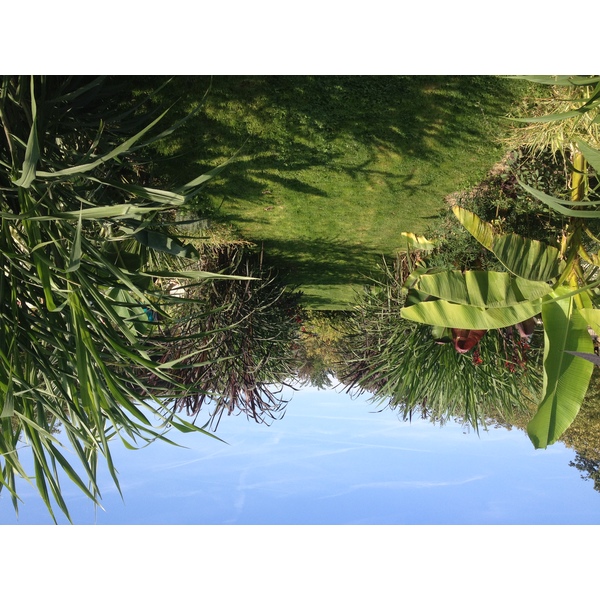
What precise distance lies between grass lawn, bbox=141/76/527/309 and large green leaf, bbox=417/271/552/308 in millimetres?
1454

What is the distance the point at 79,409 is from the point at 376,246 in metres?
3.41

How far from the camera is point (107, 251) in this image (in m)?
3.08

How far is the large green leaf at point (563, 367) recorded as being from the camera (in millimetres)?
3098

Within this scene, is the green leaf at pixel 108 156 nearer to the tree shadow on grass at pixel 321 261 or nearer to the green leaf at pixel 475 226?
the green leaf at pixel 475 226

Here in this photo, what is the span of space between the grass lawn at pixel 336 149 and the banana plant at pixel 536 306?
1.13 m

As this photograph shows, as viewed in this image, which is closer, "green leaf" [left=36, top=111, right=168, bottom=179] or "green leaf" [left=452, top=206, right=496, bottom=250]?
"green leaf" [left=36, top=111, right=168, bottom=179]

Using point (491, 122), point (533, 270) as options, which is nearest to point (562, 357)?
point (533, 270)

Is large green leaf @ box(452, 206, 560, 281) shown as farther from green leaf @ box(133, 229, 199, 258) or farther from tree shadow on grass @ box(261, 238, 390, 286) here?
tree shadow on grass @ box(261, 238, 390, 286)

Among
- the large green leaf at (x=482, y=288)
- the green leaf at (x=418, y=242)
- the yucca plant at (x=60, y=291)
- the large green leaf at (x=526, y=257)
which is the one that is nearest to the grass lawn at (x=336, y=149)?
the green leaf at (x=418, y=242)

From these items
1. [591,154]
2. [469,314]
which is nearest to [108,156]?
[591,154]

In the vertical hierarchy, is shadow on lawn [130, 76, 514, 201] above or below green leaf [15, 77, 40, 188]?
above

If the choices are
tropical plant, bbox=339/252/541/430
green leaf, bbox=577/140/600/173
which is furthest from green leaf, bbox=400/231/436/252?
green leaf, bbox=577/140/600/173

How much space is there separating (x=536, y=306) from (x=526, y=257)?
0.91ft

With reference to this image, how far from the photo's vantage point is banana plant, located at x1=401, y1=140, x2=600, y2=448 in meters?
2.99
